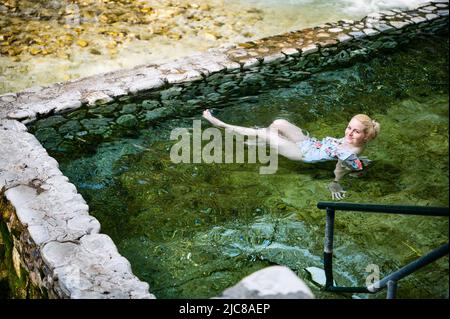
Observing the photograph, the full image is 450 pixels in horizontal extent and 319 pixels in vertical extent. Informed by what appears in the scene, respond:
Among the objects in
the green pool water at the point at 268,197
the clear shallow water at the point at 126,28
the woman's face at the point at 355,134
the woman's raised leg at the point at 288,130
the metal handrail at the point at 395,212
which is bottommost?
the green pool water at the point at 268,197

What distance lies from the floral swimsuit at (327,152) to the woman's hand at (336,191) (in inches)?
10.7

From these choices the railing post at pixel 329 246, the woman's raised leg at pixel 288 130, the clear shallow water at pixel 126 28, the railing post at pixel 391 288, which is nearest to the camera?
the railing post at pixel 391 288

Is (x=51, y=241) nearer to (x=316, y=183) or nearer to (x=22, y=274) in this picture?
(x=22, y=274)

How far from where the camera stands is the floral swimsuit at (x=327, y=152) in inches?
216

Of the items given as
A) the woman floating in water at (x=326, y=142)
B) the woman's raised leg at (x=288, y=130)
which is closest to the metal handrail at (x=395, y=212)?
the woman floating in water at (x=326, y=142)

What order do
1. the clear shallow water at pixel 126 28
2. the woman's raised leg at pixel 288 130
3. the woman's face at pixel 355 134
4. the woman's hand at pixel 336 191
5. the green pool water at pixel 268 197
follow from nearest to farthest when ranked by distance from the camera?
the green pool water at pixel 268 197, the woman's hand at pixel 336 191, the woman's face at pixel 355 134, the woman's raised leg at pixel 288 130, the clear shallow water at pixel 126 28

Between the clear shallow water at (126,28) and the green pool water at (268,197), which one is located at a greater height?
the clear shallow water at (126,28)

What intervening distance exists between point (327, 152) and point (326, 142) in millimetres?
165

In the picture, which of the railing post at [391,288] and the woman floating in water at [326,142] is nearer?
the railing post at [391,288]

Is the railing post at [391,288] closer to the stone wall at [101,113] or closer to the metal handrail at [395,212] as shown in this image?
the metal handrail at [395,212]

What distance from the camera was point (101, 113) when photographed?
6109 millimetres

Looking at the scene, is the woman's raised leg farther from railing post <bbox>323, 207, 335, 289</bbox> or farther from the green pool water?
railing post <bbox>323, 207, 335, 289</bbox>

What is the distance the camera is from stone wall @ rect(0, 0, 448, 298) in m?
3.73
